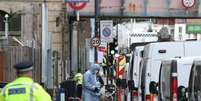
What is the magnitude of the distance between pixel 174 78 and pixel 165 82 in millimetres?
1513

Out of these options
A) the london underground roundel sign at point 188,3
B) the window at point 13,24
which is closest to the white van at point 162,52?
the window at point 13,24

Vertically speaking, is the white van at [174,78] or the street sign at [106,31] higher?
the street sign at [106,31]

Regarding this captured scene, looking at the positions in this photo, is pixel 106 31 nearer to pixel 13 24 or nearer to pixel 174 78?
pixel 13 24

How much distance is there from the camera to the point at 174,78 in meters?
11.8

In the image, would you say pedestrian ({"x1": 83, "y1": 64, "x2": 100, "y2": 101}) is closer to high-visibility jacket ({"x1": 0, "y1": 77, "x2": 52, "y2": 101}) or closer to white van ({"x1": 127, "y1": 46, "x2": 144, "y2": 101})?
white van ({"x1": 127, "y1": 46, "x2": 144, "y2": 101})

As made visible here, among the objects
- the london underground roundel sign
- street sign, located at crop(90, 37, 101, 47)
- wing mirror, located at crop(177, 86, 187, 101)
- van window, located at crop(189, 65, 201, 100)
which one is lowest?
wing mirror, located at crop(177, 86, 187, 101)

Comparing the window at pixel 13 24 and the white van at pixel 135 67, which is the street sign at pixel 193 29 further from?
the white van at pixel 135 67

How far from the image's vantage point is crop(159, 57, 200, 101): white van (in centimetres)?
1184

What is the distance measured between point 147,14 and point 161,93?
74.2 feet

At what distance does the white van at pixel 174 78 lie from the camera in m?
11.8

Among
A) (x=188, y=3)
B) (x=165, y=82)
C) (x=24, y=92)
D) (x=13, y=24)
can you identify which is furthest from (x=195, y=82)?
(x=188, y=3)

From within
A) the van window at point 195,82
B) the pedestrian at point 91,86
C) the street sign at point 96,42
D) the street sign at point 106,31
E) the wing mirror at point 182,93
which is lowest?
the pedestrian at point 91,86

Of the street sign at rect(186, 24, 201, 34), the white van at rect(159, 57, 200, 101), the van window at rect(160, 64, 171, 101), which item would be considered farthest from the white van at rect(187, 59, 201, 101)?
the street sign at rect(186, 24, 201, 34)

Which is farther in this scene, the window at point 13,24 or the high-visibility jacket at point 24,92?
the window at point 13,24
